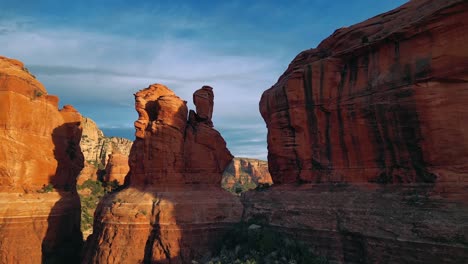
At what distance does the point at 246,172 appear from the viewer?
155750 mm

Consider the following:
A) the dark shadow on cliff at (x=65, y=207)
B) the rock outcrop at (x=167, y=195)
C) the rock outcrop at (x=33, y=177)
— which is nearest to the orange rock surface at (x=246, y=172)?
the dark shadow on cliff at (x=65, y=207)

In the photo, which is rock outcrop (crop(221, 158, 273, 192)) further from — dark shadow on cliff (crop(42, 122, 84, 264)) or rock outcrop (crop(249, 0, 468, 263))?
rock outcrop (crop(249, 0, 468, 263))

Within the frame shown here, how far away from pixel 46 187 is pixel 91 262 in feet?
40.1

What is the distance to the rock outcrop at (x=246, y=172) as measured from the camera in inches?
5546

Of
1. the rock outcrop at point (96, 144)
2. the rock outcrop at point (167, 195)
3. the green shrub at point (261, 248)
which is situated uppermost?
the rock outcrop at point (96, 144)

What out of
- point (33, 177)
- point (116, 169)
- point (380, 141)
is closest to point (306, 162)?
point (380, 141)

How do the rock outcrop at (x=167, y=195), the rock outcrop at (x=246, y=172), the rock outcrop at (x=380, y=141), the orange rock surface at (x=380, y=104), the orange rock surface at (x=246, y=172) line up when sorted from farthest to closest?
the orange rock surface at (x=246, y=172)
the rock outcrop at (x=246, y=172)
the rock outcrop at (x=167, y=195)
the orange rock surface at (x=380, y=104)
the rock outcrop at (x=380, y=141)

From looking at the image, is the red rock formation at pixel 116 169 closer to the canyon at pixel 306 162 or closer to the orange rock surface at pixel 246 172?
the canyon at pixel 306 162

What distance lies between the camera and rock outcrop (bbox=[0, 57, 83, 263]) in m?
34.5

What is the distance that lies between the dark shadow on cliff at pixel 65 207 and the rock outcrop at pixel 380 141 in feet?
64.9

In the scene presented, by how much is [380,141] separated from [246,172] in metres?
131

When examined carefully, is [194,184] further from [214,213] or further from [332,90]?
[332,90]

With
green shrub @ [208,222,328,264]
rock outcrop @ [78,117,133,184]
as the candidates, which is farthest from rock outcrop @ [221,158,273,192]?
green shrub @ [208,222,328,264]

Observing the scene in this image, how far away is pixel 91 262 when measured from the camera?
103 ft
